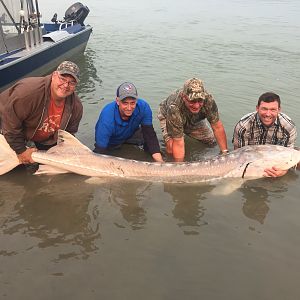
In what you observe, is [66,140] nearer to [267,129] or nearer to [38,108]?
[38,108]

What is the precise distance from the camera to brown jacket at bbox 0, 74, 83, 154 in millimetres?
4477

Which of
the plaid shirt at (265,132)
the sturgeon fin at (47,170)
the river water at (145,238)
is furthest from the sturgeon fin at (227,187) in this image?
the sturgeon fin at (47,170)

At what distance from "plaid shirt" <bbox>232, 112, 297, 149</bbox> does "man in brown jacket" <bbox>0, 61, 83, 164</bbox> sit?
2.20 m

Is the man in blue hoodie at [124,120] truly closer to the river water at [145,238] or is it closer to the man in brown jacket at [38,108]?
the man in brown jacket at [38,108]

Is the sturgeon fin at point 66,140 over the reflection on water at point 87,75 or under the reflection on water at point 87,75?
over

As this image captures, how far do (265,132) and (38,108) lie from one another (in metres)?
2.93

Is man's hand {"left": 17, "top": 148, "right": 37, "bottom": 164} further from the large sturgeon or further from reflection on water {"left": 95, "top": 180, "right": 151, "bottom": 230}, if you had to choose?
reflection on water {"left": 95, "top": 180, "right": 151, "bottom": 230}

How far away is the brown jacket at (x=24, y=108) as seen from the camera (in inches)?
176

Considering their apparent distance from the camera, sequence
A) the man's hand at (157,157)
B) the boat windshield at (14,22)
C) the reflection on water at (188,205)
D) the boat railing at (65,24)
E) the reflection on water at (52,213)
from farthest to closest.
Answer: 1. the boat railing at (65,24)
2. the boat windshield at (14,22)
3. the man's hand at (157,157)
4. the reflection on water at (188,205)
5. the reflection on water at (52,213)

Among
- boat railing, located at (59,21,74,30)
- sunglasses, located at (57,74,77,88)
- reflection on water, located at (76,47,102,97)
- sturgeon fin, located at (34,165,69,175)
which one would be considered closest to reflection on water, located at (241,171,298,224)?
sturgeon fin, located at (34,165,69,175)

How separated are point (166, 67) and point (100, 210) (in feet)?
28.4

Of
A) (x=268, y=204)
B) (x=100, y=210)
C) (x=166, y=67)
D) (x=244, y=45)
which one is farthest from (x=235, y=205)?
(x=244, y=45)

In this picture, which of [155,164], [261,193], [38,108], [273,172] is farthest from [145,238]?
[38,108]

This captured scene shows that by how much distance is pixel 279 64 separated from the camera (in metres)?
12.3
